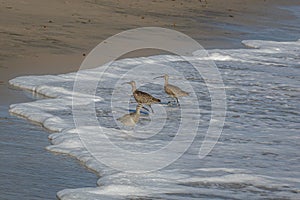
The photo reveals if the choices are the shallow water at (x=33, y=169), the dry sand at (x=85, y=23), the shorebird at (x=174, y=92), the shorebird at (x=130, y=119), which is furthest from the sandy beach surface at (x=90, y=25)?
the shorebird at (x=174, y=92)

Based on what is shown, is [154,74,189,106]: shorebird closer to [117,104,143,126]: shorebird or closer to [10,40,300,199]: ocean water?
[10,40,300,199]: ocean water

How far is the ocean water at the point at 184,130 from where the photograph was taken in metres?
8.46

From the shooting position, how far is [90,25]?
17.4 m

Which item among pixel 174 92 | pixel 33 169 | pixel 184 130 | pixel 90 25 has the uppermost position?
pixel 90 25

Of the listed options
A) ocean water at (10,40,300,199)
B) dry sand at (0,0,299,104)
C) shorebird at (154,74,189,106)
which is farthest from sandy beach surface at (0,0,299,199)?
shorebird at (154,74,189,106)

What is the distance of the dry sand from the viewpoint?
1387cm

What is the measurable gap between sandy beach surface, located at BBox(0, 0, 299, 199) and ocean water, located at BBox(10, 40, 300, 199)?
1.68ft

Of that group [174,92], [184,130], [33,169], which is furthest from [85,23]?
[33,169]

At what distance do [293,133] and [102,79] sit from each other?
11.3ft

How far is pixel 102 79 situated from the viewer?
13.4 meters

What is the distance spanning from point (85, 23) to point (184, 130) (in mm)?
7132

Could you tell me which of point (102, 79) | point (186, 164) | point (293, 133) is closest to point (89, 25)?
point (102, 79)

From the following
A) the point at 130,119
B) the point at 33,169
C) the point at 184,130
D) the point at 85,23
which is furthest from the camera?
the point at 85,23

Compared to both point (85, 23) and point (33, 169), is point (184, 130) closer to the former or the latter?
point (33, 169)
